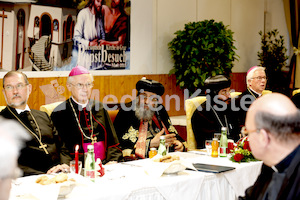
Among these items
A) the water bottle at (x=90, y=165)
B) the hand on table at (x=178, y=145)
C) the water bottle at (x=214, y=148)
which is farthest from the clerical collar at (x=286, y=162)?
the hand on table at (x=178, y=145)

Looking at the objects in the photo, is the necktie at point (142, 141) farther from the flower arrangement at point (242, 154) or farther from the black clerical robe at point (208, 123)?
the flower arrangement at point (242, 154)

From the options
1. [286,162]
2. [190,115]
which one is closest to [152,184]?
[286,162]

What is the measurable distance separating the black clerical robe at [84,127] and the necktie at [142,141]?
0.84 feet

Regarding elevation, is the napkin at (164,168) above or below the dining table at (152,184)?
above

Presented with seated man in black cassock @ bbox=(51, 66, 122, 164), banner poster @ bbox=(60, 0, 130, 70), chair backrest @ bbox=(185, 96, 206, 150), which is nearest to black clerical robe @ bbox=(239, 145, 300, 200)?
seated man in black cassock @ bbox=(51, 66, 122, 164)

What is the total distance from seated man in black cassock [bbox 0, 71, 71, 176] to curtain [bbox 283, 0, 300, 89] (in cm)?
667

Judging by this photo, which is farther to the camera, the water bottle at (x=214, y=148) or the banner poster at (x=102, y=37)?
the banner poster at (x=102, y=37)

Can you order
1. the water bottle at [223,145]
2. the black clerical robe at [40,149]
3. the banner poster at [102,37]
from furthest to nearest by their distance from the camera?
the banner poster at [102,37] → the water bottle at [223,145] → the black clerical robe at [40,149]

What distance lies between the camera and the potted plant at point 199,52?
23.2 ft

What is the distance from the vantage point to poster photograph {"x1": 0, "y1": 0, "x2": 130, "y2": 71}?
5.31 m

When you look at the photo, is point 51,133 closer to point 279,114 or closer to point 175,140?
point 175,140

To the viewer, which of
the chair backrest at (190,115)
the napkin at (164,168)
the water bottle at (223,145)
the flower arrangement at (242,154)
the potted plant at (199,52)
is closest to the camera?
the napkin at (164,168)

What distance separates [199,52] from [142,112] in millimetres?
2652

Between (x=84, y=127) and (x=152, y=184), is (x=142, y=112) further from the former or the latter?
(x=152, y=184)
